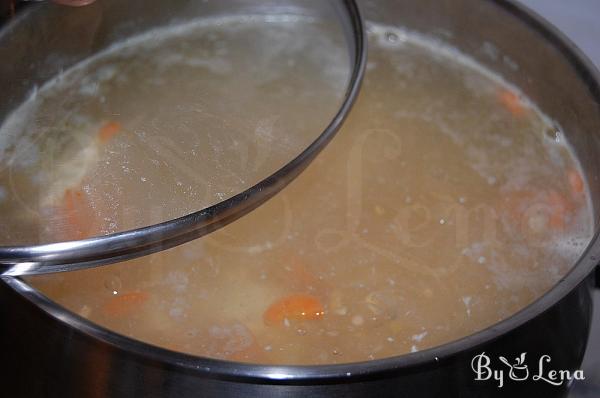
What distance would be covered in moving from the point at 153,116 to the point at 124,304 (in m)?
0.26

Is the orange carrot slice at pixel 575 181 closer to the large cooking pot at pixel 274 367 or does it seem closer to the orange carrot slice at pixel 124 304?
the large cooking pot at pixel 274 367

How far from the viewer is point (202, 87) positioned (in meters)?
1.11

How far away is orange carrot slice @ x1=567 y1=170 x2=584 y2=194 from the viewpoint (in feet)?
4.11

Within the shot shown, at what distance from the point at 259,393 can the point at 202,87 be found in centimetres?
51

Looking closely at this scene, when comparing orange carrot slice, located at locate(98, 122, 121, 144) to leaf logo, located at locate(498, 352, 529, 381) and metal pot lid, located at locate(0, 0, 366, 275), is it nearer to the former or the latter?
metal pot lid, located at locate(0, 0, 366, 275)

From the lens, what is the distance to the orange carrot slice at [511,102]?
138 centimetres

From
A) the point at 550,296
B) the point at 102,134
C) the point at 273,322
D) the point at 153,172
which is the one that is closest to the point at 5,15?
the point at 102,134

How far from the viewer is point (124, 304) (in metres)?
1.00

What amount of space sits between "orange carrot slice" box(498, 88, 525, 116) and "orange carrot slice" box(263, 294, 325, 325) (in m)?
0.60

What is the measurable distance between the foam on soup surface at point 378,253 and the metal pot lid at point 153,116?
0.15 metres

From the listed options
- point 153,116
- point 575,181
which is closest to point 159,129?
point 153,116

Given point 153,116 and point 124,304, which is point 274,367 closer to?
point 124,304

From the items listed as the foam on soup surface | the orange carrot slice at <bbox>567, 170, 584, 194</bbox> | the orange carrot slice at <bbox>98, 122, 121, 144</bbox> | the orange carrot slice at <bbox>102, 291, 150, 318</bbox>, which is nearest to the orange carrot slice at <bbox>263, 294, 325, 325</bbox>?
the foam on soup surface

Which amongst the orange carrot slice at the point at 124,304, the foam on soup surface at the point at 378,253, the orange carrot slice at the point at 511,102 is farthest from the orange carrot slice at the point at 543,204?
the orange carrot slice at the point at 124,304
